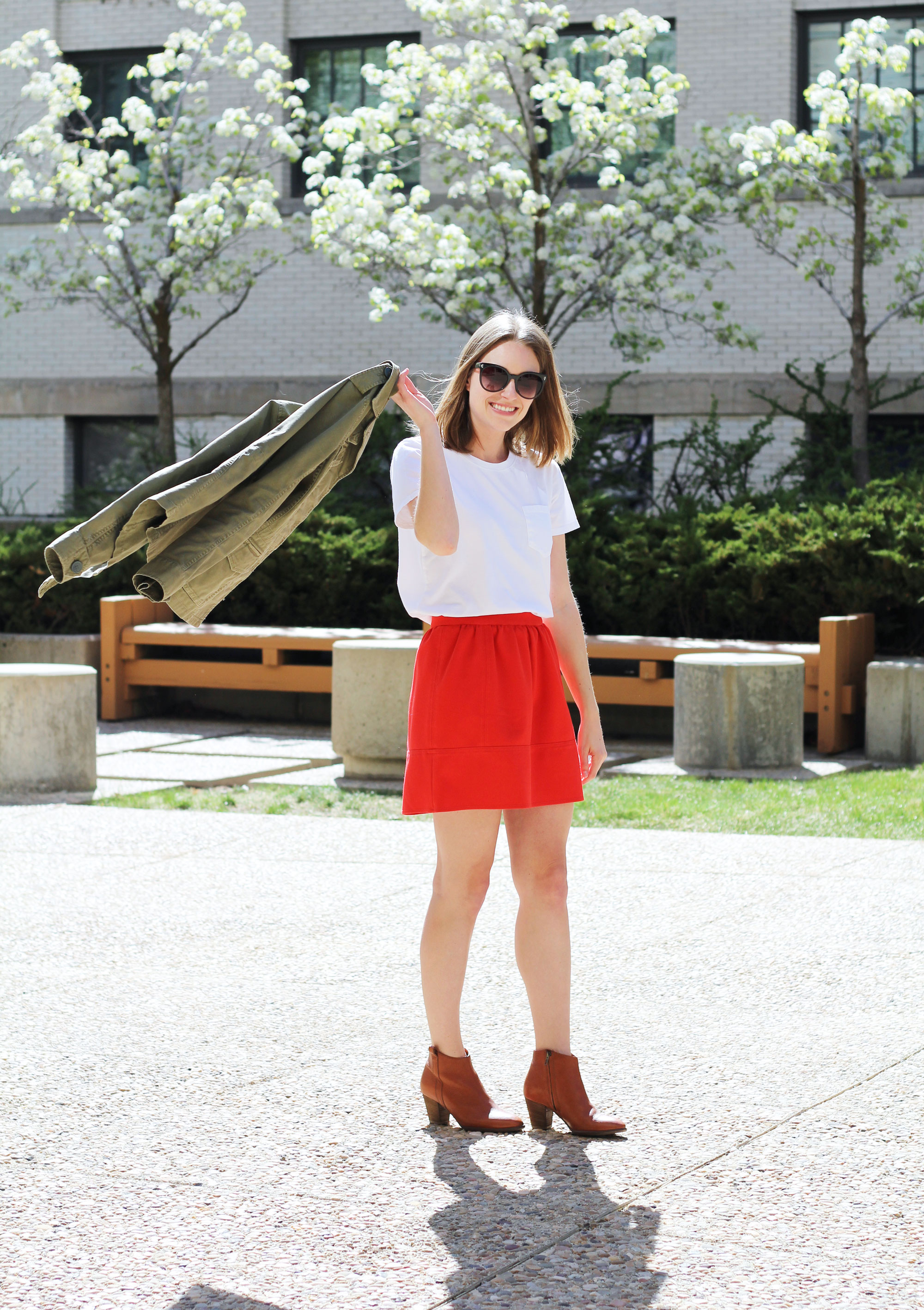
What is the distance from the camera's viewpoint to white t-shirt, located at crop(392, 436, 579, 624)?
3877 millimetres

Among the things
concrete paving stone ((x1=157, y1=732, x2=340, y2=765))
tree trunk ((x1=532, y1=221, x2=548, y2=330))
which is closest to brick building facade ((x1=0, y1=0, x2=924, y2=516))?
tree trunk ((x1=532, y1=221, x2=548, y2=330))

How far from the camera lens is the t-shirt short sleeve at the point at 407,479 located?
384cm

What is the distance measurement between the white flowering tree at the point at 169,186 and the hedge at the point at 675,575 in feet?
11.8

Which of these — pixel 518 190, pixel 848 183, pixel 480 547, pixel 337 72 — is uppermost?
pixel 337 72

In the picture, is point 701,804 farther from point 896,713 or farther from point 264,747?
point 264,747

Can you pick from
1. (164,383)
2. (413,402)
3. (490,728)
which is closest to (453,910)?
(490,728)

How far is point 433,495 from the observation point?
3752 millimetres

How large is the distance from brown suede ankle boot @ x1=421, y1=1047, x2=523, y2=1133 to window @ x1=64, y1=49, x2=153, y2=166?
17607 mm

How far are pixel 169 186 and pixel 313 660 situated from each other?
20.5 feet

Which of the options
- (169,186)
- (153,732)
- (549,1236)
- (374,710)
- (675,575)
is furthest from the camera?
(169,186)

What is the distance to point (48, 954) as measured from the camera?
559cm

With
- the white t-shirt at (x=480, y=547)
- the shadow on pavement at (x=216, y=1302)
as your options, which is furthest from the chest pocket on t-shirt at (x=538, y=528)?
the shadow on pavement at (x=216, y=1302)

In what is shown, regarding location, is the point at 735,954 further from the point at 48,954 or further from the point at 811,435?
the point at 811,435

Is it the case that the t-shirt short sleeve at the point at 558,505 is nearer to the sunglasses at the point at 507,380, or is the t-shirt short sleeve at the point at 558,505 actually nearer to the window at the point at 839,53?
the sunglasses at the point at 507,380
